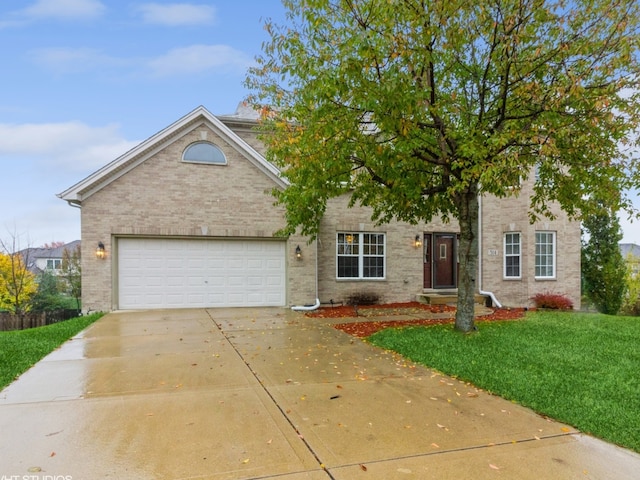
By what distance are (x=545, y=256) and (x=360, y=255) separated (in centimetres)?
685

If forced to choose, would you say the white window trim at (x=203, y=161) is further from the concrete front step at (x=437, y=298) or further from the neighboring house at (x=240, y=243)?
the concrete front step at (x=437, y=298)

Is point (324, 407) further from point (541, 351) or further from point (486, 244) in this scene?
point (486, 244)

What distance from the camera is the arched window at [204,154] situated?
12.4m

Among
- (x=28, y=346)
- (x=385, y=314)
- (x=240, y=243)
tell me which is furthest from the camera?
(x=240, y=243)

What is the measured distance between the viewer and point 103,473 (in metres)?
3.01

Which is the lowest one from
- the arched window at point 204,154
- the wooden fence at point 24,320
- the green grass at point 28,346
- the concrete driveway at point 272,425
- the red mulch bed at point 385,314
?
the wooden fence at point 24,320

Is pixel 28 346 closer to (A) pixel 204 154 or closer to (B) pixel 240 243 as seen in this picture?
(B) pixel 240 243

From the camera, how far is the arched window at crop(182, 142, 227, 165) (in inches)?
490

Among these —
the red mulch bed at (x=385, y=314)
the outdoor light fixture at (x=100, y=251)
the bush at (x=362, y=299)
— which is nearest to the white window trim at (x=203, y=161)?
the outdoor light fixture at (x=100, y=251)

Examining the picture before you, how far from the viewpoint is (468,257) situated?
8531mm

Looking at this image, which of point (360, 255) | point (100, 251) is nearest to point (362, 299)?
point (360, 255)

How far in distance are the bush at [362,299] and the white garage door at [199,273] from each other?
2416 mm

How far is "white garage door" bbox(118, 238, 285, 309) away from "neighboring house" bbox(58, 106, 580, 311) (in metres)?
0.03

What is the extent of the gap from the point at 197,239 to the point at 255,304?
9.04ft
